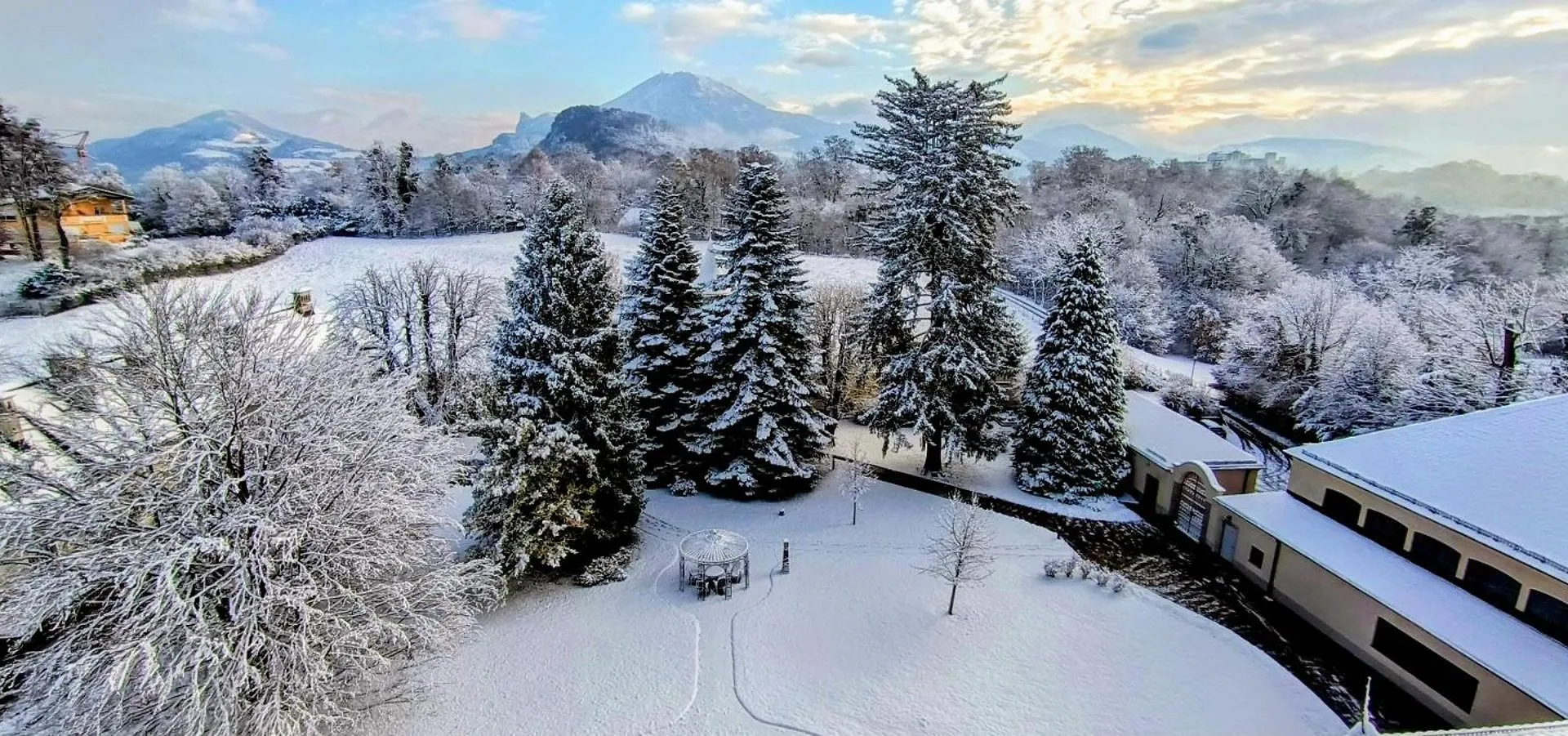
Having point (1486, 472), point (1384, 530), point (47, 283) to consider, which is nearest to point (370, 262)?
point (47, 283)

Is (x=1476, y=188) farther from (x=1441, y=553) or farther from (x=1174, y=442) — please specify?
(x=1441, y=553)

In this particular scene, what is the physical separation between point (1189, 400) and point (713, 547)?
25631 millimetres

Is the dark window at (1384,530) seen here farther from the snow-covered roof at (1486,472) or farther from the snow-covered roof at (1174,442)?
the snow-covered roof at (1174,442)

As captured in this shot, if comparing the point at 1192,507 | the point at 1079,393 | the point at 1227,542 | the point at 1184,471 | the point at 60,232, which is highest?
the point at 60,232

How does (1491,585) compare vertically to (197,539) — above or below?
below

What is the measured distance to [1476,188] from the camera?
89125 millimetres

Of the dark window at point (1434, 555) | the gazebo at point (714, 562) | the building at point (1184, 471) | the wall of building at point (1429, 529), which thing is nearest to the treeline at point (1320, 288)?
the building at point (1184, 471)

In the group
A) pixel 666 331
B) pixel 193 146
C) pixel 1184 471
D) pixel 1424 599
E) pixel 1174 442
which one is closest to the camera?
pixel 1424 599

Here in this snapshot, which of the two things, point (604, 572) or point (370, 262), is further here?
point (370, 262)

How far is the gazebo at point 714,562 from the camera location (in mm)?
16562

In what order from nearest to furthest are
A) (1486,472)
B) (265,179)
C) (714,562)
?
(1486,472) → (714,562) → (265,179)

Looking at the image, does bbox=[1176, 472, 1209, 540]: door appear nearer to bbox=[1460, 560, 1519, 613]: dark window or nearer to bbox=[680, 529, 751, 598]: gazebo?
bbox=[1460, 560, 1519, 613]: dark window

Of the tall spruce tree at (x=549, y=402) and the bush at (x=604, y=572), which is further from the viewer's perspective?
the bush at (x=604, y=572)

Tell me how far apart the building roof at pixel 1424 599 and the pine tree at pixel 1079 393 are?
4.20 meters
